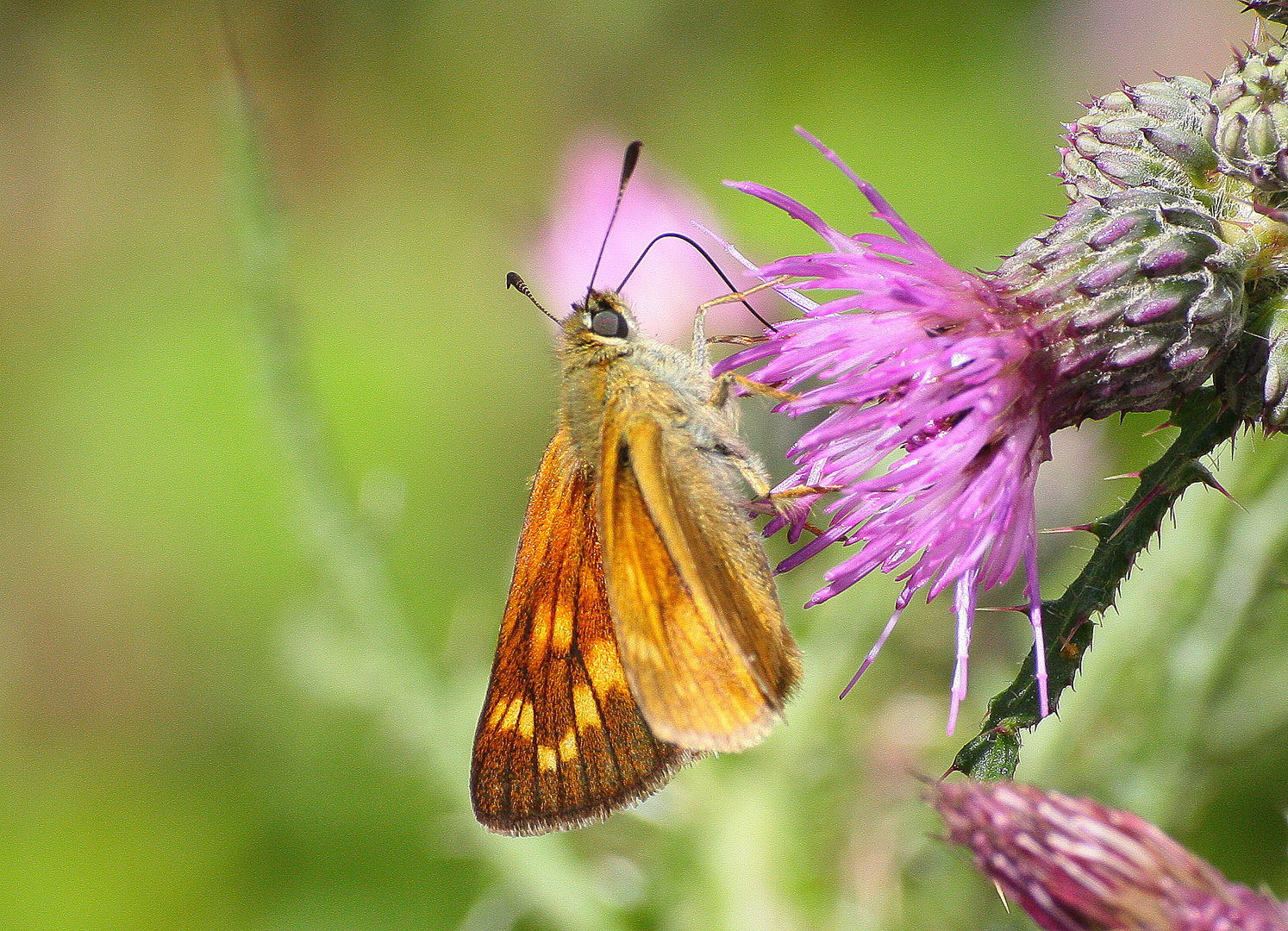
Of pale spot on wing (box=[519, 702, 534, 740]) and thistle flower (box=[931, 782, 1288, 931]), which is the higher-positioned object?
pale spot on wing (box=[519, 702, 534, 740])

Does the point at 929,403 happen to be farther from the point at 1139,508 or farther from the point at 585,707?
the point at 585,707

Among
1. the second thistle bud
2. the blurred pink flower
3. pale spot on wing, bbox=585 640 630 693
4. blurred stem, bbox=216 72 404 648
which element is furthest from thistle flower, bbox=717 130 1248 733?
the blurred pink flower

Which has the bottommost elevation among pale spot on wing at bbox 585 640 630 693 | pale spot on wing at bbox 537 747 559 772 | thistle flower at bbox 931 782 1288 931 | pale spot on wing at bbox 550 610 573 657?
thistle flower at bbox 931 782 1288 931

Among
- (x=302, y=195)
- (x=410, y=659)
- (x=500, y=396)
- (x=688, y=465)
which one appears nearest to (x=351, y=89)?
(x=302, y=195)

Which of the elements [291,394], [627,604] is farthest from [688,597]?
[291,394]

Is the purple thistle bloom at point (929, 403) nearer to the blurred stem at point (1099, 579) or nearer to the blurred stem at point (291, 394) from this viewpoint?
the blurred stem at point (1099, 579)

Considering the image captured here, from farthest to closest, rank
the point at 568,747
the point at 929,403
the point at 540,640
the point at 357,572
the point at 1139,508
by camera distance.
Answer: the point at 357,572 → the point at 540,640 → the point at 568,747 → the point at 929,403 → the point at 1139,508


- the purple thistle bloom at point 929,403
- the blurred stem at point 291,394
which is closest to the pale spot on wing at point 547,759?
the purple thistle bloom at point 929,403

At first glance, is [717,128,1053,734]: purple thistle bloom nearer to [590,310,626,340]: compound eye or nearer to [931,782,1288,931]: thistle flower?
[931,782,1288,931]: thistle flower
